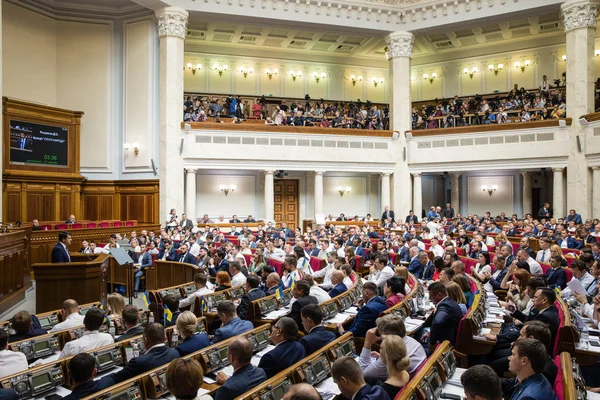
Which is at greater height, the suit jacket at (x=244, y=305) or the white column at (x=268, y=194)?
the white column at (x=268, y=194)

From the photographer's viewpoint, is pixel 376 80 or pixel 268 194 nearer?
pixel 268 194

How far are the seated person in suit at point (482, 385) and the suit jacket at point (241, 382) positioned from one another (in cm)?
168

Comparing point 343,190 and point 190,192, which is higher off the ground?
point 343,190

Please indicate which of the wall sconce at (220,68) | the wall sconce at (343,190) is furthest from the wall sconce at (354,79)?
the wall sconce at (220,68)

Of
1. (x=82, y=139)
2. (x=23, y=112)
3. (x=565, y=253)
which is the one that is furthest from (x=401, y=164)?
(x=23, y=112)

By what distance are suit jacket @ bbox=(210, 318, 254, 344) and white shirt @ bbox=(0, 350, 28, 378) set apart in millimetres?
1833

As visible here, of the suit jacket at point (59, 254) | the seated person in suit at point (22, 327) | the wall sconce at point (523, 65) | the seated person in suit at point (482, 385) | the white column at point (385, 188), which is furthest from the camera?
the wall sconce at point (523, 65)

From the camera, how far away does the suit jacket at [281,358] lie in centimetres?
460

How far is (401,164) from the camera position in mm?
22297

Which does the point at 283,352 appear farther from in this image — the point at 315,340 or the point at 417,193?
the point at 417,193

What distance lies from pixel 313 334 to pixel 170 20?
17.5 metres

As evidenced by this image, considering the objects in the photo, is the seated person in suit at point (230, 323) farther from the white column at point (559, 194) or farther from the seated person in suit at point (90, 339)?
the white column at point (559, 194)

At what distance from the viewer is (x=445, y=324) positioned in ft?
18.0

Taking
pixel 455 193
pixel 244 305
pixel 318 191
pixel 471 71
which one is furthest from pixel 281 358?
pixel 471 71
